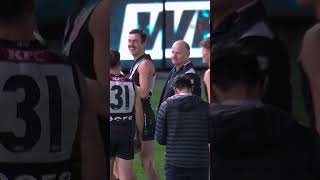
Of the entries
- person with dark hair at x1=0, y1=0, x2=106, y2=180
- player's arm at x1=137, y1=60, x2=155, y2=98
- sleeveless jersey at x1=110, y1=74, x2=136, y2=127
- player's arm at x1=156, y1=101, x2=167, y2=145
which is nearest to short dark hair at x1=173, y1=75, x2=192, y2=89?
player's arm at x1=156, y1=101, x2=167, y2=145

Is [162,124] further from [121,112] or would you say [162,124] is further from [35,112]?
[35,112]

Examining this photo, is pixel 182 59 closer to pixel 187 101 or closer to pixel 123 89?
pixel 123 89

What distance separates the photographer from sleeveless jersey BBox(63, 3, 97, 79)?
1.93 meters

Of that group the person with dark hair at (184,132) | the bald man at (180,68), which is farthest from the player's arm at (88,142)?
the bald man at (180,68)

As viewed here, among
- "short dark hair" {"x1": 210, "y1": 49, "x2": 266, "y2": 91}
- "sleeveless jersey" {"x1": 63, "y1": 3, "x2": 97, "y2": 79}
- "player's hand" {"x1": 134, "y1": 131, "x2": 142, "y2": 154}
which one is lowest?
"player's hand" {"x1": 134, "y1": 131, "x2": 142, "y2": 154}

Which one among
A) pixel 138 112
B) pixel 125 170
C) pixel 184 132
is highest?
pixel 138 112

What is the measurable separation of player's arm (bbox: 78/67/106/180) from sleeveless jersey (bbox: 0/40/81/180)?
21 mm

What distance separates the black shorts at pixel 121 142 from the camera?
4.60 metres

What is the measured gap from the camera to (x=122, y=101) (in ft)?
15.0

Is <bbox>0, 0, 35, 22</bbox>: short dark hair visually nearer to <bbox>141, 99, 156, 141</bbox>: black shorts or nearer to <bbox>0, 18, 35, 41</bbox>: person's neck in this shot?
<bbox>0, 18, 35, 41</bbox>: person's neck

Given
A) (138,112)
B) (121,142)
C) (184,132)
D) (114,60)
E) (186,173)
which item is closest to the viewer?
(184,132)

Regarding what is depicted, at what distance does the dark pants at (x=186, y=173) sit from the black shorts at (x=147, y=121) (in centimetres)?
106

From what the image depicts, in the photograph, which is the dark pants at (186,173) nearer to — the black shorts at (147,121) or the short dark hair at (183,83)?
the short dark hair at (183,83)

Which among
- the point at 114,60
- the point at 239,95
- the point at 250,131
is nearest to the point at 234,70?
the point at 239,95
